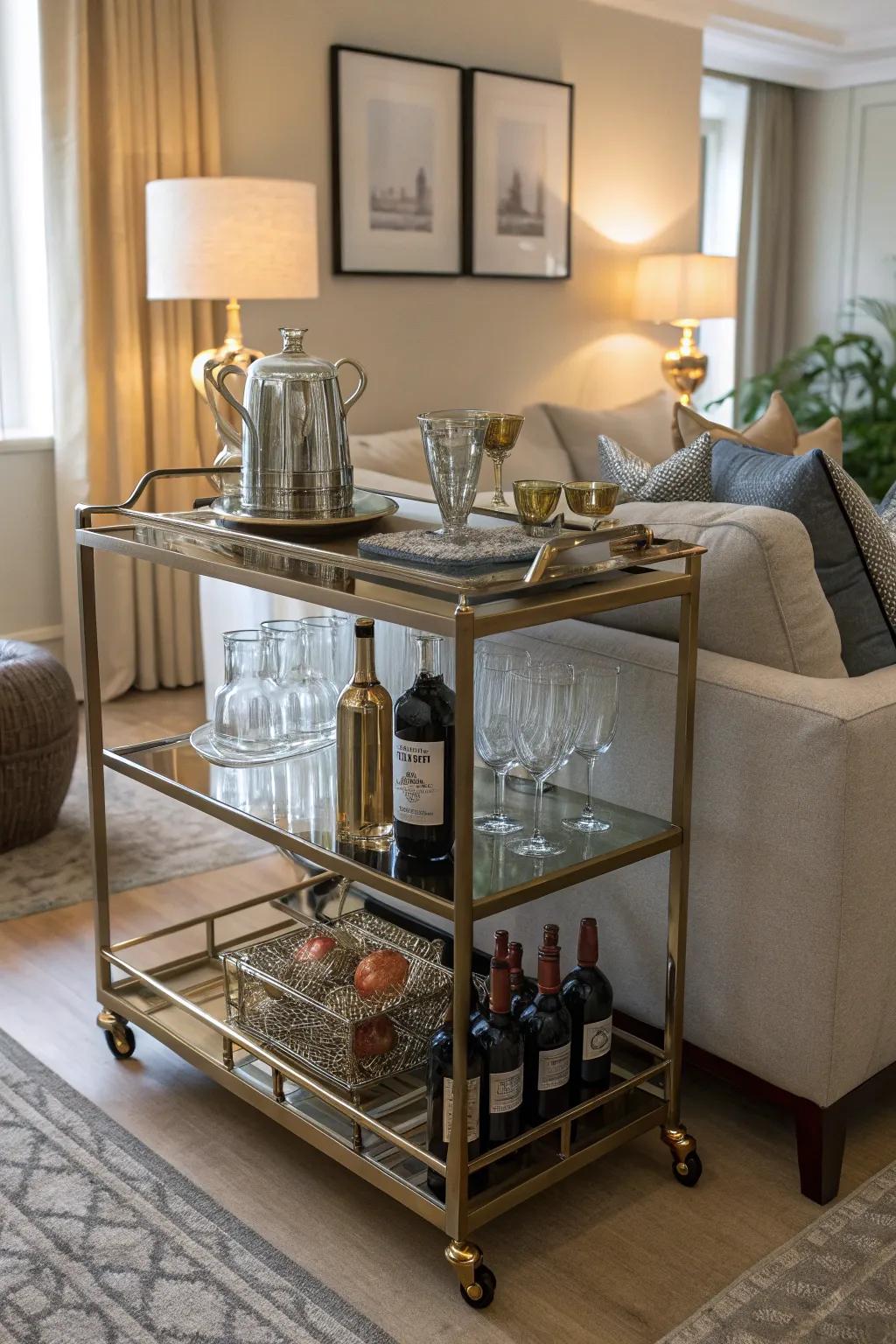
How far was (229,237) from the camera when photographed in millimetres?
3557

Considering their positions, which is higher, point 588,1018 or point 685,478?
point 685,478

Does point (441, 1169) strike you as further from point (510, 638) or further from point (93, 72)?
point (93, 72)

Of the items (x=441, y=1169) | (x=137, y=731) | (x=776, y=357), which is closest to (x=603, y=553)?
(x=441, y=1169)

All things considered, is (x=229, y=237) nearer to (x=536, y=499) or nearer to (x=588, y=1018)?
(x=536, y=499)

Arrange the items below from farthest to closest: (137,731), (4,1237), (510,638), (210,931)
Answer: (137,731) → (210,931) → (510,638) → (4,1237)

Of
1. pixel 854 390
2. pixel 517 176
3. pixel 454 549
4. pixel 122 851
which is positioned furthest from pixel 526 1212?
pixel 854 390

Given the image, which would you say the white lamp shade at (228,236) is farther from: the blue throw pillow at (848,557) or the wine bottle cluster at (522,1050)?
the wine bottle cluster at (522,1050)

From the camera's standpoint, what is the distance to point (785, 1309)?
1612mm

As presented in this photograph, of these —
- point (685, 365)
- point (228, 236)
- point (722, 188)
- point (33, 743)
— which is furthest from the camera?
point (722, 188)

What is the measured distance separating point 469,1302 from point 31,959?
1.26m

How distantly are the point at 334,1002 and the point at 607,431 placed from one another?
3269mm

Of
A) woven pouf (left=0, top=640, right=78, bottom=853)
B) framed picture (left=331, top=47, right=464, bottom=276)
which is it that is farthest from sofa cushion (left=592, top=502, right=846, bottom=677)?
framed picture (left=331, top=47, right=464, bottom=276)

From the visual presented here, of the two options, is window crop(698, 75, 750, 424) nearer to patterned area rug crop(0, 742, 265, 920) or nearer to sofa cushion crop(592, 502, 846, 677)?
patterned area rug crop(0, 742, 265, 920)

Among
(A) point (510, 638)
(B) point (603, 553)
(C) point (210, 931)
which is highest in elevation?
(B) point (603, 553)
